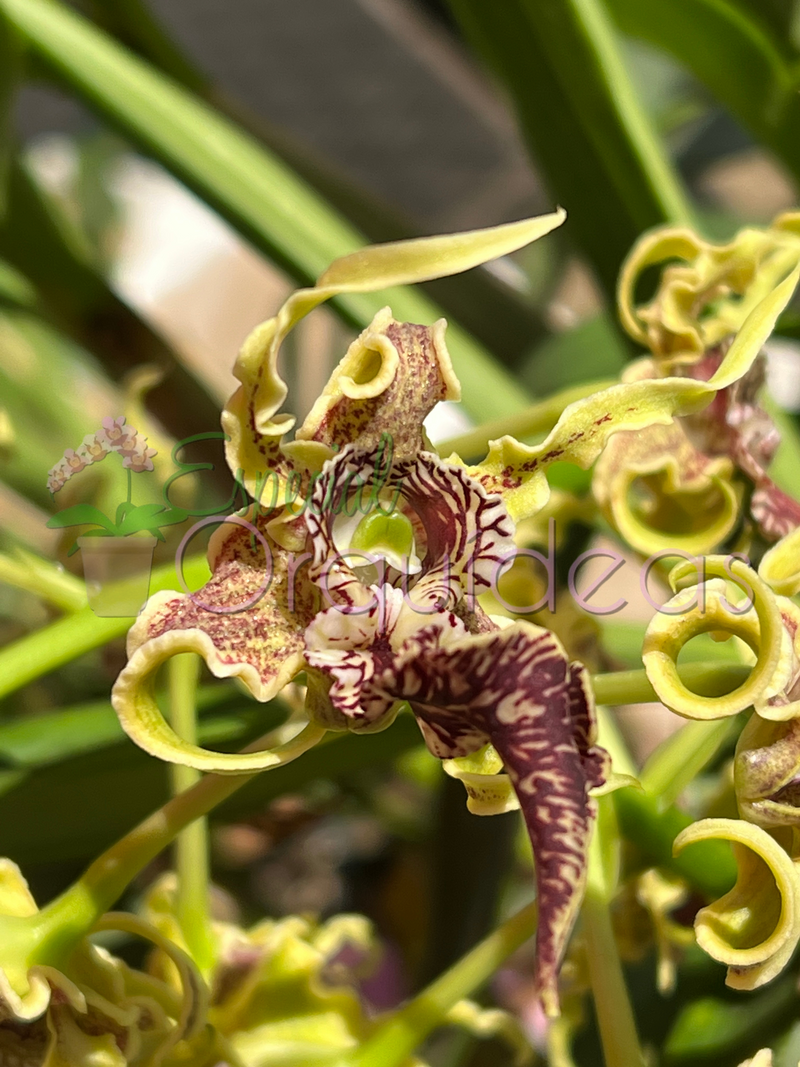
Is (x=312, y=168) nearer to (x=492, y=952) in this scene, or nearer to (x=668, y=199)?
(x=668, y=199)

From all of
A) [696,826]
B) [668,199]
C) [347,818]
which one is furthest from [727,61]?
[347,818]

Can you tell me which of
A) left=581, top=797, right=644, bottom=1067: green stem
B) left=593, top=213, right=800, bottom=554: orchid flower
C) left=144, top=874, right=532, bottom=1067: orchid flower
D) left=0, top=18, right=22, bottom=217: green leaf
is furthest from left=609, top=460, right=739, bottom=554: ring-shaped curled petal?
left=0, top=18, right=22, bottom=217: green leaf

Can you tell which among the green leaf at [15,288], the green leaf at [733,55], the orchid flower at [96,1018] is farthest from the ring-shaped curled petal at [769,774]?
the green leaf at [15,288]

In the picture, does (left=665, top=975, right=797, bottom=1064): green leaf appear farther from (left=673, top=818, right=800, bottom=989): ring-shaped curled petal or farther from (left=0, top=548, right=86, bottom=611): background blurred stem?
(left=0, top=548, right=86, bottom=611): background blurred stem

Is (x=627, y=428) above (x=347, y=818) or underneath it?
above

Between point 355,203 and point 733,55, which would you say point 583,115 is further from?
point 355,203

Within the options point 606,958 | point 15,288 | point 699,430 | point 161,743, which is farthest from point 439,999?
point 15,288

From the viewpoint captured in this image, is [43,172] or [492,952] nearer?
[492,952]
